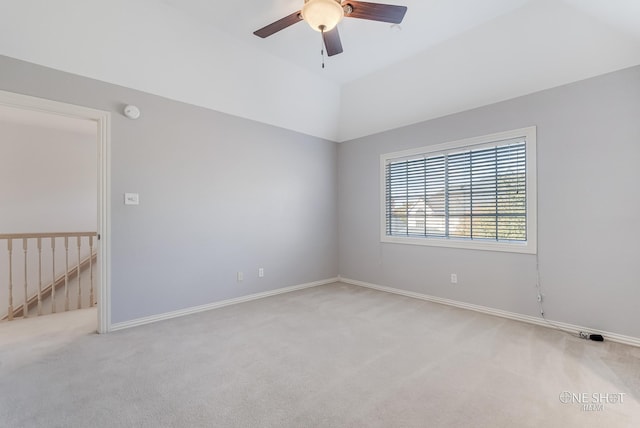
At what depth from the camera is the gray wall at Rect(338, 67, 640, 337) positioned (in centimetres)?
267

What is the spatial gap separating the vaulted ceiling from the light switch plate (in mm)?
1128

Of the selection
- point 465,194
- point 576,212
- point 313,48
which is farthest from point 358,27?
point 576,212

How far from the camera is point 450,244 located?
12.6ft

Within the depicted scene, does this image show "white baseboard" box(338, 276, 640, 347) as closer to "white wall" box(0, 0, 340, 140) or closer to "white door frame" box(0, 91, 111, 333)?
"white wall" box(0, 0, 340, 140)

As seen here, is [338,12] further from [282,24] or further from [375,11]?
[282,24]

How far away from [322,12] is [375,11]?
392mm

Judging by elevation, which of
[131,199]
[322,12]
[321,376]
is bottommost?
[321,376]

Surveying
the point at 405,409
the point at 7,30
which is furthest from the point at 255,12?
the point at 405,409

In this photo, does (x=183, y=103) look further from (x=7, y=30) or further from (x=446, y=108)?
(x=446, y=108)

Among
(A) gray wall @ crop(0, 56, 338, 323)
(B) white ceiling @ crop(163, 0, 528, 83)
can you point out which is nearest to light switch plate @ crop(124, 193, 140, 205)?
(A) gray wall @ crop(0, 56, 338, 323)

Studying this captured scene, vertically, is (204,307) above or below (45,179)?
below

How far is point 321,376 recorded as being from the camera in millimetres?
2111

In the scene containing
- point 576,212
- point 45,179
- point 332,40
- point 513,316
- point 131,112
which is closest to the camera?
point 332,40

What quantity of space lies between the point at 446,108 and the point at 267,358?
11.6ft
